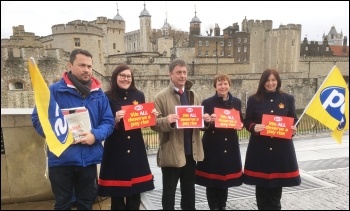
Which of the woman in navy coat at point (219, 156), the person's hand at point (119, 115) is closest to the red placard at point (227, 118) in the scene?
the woman in navy coat at point (219, 156)

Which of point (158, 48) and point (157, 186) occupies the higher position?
point (158, 48)

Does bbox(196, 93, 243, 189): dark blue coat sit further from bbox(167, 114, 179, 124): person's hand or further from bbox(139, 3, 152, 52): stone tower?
bbox(139, 3, 152, 52): stone tower

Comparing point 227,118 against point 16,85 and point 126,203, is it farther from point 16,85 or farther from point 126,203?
point 16,85

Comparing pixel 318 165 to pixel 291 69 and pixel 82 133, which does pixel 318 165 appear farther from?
pixel 291 69

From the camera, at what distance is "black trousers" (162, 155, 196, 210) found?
3.71 m

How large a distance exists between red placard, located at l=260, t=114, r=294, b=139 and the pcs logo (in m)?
0.59

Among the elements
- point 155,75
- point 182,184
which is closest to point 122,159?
point 182,184

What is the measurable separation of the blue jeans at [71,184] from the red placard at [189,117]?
1.06 meters

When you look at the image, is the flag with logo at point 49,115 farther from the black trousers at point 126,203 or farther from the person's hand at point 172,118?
the person's hand at point 172,118

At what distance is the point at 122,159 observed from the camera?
350 centimetres

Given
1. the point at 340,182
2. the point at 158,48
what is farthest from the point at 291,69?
the point at 340,182

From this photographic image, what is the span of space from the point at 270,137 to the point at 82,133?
214cm

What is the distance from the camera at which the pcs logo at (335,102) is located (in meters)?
3.95

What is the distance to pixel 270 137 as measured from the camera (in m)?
3.89
